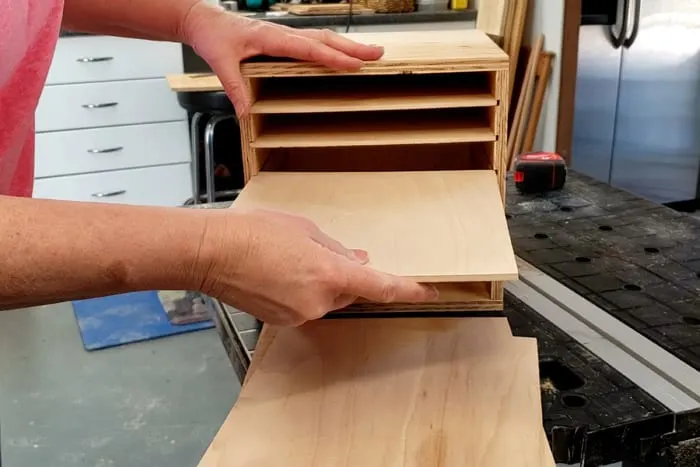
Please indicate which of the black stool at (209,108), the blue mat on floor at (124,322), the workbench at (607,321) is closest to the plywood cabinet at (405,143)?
the workbench at (607,321)

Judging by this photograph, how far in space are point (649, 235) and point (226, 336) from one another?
2.18ft

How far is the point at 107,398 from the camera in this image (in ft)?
5.96

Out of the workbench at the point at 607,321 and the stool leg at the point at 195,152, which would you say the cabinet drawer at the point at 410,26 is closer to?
the stool leg at the point at 195,152

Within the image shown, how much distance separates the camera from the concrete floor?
5.43 feet

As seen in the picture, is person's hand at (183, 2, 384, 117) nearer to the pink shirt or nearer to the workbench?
the pink shirt

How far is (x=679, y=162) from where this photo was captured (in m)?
3.09

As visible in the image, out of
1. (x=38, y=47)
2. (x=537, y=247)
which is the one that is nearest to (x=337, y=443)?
(x=38, y=47)

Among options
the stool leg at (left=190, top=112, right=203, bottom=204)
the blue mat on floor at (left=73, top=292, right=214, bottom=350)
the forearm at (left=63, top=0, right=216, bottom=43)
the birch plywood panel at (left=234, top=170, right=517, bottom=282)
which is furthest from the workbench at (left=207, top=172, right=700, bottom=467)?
the stool leg at (left=190, top=112, right=203, bottom=204)

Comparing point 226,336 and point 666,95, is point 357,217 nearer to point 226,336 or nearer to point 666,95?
point 226,336

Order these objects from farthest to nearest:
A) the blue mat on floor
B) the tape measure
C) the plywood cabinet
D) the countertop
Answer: the countertop, the blue mat on floor, the tape measure, the plywood cabinet

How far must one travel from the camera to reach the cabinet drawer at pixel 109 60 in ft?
8.69

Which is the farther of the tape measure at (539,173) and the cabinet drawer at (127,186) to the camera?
the cabinet drawer at (127,186)

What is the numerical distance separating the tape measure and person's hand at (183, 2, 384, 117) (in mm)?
551

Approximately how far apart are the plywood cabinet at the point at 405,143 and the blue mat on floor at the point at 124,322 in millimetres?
1091
